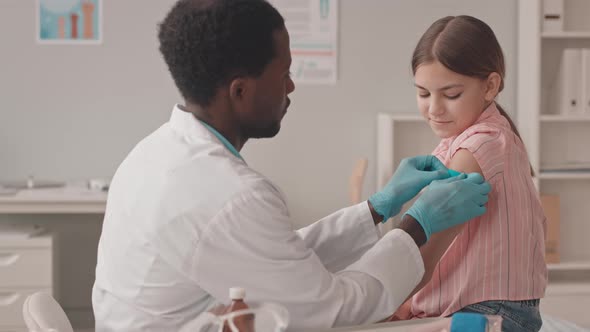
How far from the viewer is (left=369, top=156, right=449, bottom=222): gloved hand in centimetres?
176

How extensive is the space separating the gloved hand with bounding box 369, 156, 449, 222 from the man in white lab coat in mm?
75

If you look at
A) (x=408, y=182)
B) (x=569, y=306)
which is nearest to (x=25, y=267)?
(x=408, y=182)

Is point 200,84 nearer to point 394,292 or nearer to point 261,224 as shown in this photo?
point 261,224

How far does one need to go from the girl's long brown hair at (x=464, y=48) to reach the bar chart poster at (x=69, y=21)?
2393 millimetres

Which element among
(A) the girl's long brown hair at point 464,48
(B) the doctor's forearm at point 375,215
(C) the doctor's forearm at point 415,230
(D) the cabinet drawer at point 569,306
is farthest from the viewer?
(D) the cabinet drawer at point 569,306

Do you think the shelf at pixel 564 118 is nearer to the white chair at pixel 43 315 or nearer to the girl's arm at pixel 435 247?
the girl's arm at pixel 435 247

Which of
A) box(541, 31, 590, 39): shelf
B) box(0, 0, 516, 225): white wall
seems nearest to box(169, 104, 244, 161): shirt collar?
box(0, 0, 516, 225): white wall

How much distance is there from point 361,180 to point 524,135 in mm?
764

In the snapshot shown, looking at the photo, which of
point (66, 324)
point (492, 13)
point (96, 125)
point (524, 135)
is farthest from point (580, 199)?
point (66, 324)

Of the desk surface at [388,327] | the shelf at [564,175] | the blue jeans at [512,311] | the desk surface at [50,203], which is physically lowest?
the blue jeans at [512,311]

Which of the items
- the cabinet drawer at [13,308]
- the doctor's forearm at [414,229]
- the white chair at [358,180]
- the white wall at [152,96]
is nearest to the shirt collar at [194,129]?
the doctor's forearm at [414,229]

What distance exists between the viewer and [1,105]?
381 centimetres

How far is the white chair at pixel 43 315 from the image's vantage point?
4.31 ft

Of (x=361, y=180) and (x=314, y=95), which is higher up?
(x=314, y=95)
